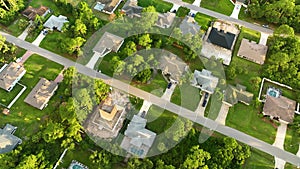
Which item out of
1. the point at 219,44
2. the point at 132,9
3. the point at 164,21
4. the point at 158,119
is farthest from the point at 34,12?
the point at 219,44

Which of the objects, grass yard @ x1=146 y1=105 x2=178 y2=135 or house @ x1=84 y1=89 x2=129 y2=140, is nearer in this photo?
house @ x1=84 y1=89 x2=129 y2=140

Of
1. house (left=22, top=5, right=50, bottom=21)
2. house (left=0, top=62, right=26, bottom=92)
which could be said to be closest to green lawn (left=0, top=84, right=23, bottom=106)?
house (left=0, top=62, right=26, bottom=92)

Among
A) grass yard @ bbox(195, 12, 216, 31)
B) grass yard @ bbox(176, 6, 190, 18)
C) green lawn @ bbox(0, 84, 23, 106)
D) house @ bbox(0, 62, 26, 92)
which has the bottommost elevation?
green lawn @ bbox(0, 84, 23, 106)

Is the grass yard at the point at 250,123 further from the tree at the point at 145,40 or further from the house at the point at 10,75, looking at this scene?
the house at the point at 10,75

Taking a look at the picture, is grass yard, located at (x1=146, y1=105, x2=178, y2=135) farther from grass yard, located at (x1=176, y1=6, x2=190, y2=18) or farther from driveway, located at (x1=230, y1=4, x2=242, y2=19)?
driveway, located at (x1=230, y1=4, x2=242, y2=19)

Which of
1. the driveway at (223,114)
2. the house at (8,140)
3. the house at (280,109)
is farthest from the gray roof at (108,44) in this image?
the house at (280,109)

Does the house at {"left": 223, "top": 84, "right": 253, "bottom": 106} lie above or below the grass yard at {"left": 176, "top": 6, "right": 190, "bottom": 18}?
below

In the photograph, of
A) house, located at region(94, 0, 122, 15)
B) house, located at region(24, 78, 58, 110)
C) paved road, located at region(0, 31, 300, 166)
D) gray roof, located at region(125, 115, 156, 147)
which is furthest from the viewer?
house, located at region(94, 0, 122, 15)

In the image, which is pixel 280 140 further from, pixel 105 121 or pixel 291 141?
pixel 105 121
